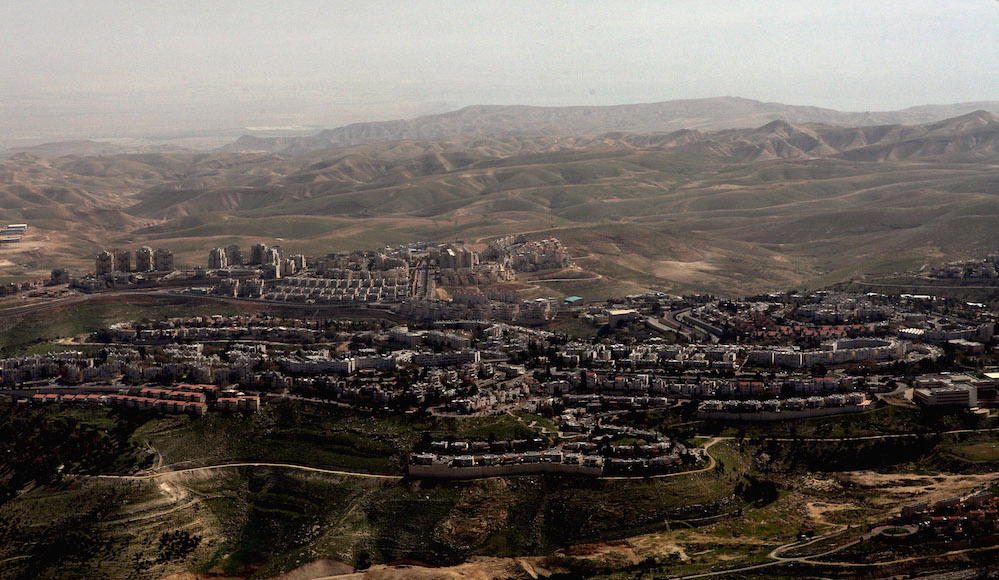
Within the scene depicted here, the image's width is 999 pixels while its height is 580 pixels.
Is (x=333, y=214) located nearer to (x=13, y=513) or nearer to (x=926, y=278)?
(x=926, y=278)

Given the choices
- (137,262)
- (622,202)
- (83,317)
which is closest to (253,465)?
(83,317)

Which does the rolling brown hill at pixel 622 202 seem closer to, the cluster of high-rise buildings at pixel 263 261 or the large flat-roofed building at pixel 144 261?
the cluster of high-rise buildings at pixel 263 261

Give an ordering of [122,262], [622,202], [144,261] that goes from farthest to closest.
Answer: [622,202], [144,261], [122,262]

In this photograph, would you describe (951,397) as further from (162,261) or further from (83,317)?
(162,261)

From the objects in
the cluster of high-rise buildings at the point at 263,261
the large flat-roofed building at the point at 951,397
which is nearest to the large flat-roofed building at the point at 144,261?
the cluster of high-rise buildings at the point at 263,261

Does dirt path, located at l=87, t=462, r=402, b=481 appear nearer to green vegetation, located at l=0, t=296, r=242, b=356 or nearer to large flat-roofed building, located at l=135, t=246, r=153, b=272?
green vegetation, located at l=0, t=296, r=242, b=356

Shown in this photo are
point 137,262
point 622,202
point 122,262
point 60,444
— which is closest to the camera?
point 60,444
